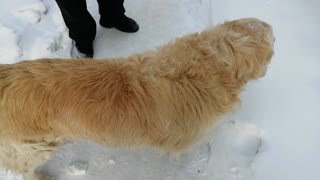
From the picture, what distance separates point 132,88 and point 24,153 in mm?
783

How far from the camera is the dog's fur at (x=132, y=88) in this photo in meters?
1.95

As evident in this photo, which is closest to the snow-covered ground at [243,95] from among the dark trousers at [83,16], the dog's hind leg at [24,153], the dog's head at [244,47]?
the dark trousers at [83,16]

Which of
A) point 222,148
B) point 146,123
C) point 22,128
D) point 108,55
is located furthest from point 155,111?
Answer: point 108,55

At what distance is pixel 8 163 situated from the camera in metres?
2.20

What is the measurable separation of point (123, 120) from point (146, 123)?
14 cm

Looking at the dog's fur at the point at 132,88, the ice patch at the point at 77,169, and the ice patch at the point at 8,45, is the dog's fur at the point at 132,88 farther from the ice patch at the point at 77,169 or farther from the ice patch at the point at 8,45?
the ice patch at the point at 8,45

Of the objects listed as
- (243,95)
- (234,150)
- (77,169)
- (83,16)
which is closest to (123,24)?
(83,16)

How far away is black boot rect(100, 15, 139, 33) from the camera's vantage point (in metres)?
3.24

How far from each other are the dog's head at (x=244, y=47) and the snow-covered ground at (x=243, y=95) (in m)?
0.88

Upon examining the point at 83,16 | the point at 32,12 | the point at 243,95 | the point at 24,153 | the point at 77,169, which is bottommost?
the point at 77,169

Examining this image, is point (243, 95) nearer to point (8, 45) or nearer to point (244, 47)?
point (244, 47)

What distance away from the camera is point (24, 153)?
2.14 meters

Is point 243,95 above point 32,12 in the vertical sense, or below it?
below

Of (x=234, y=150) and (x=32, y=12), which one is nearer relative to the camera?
(x=234, y=150)
